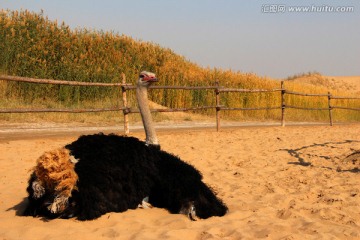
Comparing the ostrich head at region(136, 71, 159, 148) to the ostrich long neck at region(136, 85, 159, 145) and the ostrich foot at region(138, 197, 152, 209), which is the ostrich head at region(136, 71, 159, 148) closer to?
the ostrich long neck at region(136, 85, 159, 145)

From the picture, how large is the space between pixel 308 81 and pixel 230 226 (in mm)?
46927

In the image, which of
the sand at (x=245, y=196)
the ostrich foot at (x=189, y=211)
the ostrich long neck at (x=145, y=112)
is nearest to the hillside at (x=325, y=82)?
the sand at (x=245, y=196)

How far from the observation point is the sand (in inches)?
143

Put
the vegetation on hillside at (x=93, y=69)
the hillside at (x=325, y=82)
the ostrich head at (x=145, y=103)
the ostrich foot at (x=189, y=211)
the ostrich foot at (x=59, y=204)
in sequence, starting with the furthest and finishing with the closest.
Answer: the hillside at (x=325, y=82)
the vegetation on hillside at (x=93, y=69)
the ostrich head at (x=145, y=103)
the ostrich foot at (x=189, y=211)
the ostrich foot at (x=59, y=204)

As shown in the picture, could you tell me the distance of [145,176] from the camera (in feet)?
13.3

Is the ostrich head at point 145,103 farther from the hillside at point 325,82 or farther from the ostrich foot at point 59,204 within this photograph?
the hillside at point 325,82

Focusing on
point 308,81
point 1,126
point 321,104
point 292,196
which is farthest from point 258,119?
point 308,81

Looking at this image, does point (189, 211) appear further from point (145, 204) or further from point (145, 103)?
point (145, 103)

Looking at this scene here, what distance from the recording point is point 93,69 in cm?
1733

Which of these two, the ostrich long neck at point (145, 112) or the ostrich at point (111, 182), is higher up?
the ostrich long neck at point (145, 112)

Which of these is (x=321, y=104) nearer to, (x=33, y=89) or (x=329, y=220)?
(x=33, y=89)

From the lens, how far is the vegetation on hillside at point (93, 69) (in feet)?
50.5

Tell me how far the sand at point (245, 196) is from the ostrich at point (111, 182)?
91 millimetres

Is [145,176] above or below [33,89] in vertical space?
below
